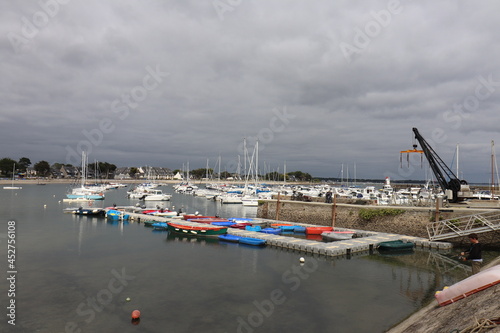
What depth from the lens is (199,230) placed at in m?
35.6

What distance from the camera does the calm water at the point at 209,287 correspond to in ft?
49.7

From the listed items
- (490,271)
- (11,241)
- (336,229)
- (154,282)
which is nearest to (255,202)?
(336,229)

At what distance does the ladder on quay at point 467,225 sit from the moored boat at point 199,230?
19.9 m

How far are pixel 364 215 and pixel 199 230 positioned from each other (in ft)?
60.5

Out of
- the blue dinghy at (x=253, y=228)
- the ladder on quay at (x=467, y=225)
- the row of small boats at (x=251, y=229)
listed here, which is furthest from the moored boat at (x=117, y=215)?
the ladder on quay at (x=467, y=225)

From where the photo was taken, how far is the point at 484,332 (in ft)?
26.1

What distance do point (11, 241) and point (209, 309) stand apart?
87.1ft

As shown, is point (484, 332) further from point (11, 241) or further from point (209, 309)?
point (11, 241)

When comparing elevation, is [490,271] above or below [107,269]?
above

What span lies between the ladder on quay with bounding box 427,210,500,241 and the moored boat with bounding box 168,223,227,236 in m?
19.9

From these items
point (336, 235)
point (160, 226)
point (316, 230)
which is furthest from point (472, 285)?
point (160, 226)

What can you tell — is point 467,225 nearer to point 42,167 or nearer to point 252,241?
point 252,241

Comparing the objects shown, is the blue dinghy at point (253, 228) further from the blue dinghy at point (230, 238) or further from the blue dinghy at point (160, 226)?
the blue dinghy at point (160, 226)

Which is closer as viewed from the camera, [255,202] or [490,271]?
[490,271]
